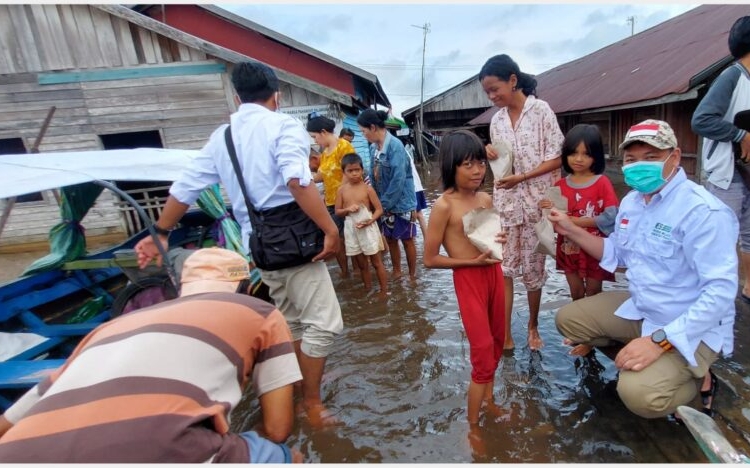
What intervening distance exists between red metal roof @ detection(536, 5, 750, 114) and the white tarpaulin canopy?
23.1 ft

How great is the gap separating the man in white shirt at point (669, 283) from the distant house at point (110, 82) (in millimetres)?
6283

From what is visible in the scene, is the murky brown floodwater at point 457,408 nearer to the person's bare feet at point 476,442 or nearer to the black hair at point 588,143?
the person's bare feet at point 476,442

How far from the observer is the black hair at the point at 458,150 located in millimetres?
2156

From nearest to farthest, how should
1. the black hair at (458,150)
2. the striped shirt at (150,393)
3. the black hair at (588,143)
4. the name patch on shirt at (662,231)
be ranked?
the striped shirt at (150,393)
the name patch on shirt at (662,231)
the black hair at (458,150)
the black hair at (588,143)

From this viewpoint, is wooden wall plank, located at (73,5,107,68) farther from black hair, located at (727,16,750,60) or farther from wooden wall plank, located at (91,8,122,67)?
black hair, located at (727,16,750,60)

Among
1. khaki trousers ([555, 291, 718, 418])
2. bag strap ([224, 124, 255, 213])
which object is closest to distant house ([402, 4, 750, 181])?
khaki trousers ([555, 291, 718, 418])

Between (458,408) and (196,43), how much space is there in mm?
7780

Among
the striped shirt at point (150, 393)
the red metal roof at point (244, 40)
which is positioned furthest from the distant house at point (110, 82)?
Result: the striped shirt at point (150, 393)

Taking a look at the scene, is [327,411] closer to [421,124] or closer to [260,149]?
[260,149]

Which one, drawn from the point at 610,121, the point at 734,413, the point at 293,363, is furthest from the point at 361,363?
the point at 610,121

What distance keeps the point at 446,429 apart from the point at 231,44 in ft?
32.8

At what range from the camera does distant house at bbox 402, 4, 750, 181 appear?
246 inches

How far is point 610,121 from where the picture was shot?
10.4 metres

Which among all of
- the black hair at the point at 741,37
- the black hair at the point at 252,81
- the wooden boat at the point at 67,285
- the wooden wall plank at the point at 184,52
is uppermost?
the wooden wall plank at the point at 184,52
